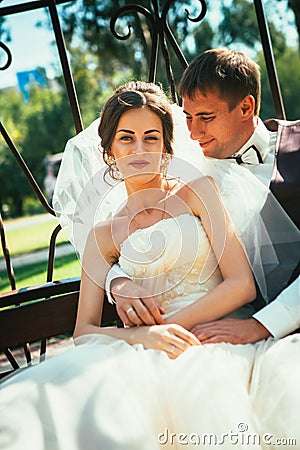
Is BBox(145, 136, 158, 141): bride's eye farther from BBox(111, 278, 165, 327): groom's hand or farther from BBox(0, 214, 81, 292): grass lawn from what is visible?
BBox(0, 214, 81, 292): grass lawn

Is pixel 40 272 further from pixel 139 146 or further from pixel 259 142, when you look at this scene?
pixel 139 146

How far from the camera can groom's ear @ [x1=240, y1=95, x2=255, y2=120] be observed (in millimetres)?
2525

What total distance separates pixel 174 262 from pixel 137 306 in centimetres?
22

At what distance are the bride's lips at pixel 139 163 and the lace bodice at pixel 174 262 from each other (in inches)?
7.4

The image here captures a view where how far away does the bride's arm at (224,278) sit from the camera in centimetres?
211

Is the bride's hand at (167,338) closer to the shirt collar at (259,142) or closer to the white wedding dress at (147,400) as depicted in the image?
the white wedding dress at (147,400)

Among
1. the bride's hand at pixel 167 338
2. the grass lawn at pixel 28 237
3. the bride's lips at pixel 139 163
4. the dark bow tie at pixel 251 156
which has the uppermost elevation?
the bride's lips at pixel 139 163

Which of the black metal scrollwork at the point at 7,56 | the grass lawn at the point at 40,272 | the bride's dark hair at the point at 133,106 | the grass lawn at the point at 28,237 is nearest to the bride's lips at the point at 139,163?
the bride's dark hair at the point at 133,106

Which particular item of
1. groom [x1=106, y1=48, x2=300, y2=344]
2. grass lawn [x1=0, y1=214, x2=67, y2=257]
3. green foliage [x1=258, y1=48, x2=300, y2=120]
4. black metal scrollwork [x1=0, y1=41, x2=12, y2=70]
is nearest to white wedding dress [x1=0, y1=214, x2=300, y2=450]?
groom [x1=106, y1=48, x2=300, y2=344]

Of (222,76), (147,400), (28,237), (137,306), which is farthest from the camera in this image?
(28,237)

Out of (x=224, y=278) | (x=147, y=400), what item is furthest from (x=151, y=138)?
(x=147, y=400)

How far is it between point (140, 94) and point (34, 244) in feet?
26.6

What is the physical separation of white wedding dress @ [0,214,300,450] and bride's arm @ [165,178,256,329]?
0.16m

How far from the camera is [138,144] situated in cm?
228
